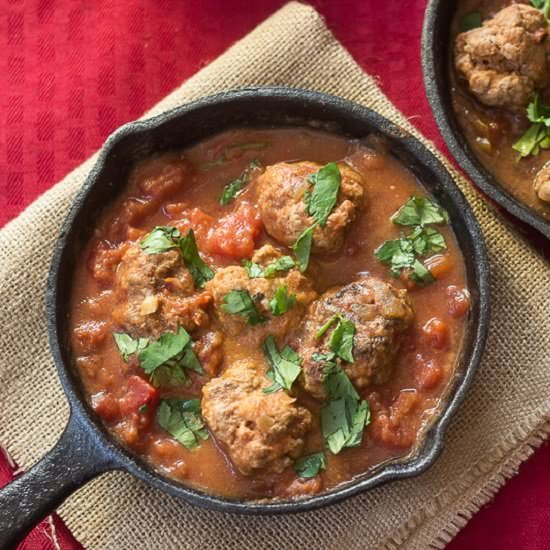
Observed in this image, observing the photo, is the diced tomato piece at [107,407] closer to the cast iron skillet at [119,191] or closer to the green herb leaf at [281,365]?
the cast iron skillet at [119,191]

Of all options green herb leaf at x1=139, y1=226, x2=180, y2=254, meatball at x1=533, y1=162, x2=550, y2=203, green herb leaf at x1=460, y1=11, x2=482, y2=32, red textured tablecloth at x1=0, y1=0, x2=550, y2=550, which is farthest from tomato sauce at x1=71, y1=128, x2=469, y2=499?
green herb leaf at x1=460, y1=11, x2=482, y2=32

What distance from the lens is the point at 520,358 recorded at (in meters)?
4.80

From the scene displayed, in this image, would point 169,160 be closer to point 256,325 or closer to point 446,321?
point 256,325

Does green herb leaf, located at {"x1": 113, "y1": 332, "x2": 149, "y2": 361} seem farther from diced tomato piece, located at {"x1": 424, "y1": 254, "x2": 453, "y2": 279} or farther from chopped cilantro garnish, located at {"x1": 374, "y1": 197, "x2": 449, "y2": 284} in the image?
diced tomato piece, located at {"x1": 424, "y1": 254, "x2": 453, "y2": 279}

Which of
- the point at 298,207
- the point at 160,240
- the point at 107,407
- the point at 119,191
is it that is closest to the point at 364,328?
the point at 298,207

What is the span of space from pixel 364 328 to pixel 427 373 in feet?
1.31

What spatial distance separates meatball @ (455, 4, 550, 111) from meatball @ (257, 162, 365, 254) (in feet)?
2.95

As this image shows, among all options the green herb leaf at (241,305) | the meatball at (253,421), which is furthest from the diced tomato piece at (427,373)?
the green herb leaf at (241,305)

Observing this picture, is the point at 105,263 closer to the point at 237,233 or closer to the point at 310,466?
the point at 237,233

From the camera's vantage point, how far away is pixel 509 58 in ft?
15.6

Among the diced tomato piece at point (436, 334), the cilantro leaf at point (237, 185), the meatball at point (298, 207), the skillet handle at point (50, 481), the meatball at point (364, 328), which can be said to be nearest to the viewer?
the skillet handle at point (50, 481)

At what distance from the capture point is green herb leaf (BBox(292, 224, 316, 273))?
429 cm

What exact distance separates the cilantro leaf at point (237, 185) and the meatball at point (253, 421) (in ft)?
2.72

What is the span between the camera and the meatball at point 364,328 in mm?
4199
